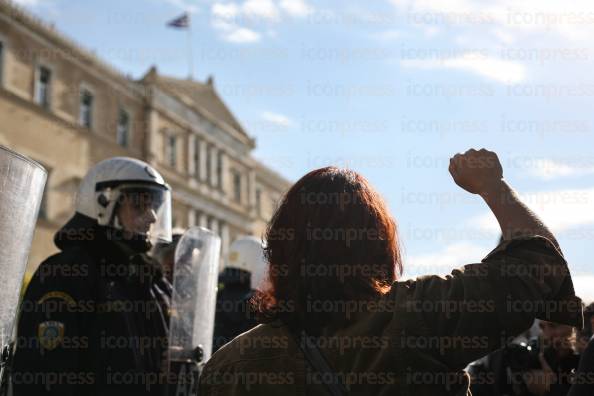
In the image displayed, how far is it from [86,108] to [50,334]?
2703 cm

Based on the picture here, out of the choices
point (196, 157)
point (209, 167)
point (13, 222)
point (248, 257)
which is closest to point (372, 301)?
point (13, 222)

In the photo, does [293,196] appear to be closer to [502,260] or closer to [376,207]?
[376,207]

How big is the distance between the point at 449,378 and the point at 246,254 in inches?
250

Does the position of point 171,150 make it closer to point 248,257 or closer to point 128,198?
point 248,257

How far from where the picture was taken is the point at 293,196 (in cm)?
204

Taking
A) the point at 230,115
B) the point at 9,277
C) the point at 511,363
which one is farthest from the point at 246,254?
the point at 230,115

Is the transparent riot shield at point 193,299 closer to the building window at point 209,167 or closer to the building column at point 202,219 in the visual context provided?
the building column at point 202,219

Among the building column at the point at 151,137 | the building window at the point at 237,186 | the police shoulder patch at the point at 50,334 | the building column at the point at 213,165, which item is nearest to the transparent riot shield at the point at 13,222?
the police shoulder patch at the point at 50,334

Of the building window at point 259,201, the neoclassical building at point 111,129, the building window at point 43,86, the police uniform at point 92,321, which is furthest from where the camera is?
the building window at point 259,201

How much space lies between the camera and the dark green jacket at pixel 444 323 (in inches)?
69.8

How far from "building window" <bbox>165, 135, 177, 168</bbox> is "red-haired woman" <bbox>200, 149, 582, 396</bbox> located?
108 feet

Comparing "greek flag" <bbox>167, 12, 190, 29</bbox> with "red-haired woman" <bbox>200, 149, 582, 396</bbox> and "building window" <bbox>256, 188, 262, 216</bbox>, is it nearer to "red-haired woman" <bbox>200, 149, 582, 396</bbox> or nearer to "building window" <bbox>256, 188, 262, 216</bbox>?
"building window" <bbox>256, 188, 262, 216</bbox>

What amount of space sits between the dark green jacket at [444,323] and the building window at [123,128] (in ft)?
99.3

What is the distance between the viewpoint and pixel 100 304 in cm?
384
